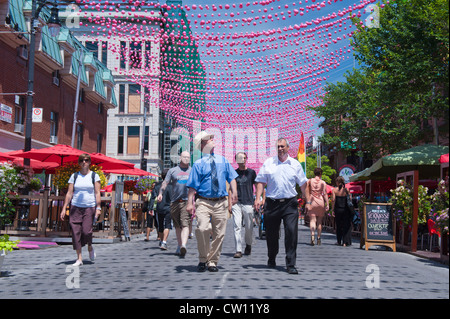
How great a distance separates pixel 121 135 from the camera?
2277 inches

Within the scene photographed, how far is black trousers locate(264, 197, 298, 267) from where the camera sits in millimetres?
7691

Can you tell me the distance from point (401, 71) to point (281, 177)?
11.3 meters

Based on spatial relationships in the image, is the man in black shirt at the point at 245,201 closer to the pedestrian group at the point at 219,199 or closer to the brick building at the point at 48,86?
the pedestrian group at the point at 219,199

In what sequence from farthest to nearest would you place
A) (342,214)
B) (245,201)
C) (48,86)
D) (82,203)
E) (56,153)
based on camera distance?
(48,86) < (56,153) < (342,214) < (245,201) < (82,203)

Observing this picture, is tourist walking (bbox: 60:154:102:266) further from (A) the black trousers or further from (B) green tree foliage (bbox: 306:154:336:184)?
(B) green tree foliage (bbox: 306:154:336:184)

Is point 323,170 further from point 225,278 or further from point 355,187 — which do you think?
point 225,278

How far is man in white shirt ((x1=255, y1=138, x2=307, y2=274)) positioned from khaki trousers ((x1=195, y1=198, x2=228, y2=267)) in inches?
22.6

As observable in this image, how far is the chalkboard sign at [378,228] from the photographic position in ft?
43.3

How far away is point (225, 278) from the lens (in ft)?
23.5

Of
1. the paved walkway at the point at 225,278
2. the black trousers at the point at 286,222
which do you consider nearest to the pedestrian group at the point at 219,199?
the black trousers at the point at 286,222

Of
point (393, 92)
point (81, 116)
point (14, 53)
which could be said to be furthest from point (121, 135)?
point (393, 92)

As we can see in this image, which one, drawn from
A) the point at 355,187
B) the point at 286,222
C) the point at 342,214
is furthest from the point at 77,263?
the point at 355,187

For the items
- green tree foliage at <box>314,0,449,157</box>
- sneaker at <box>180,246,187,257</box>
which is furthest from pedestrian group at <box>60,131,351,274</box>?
green tree foliage at <box>314,0,449,157</box>

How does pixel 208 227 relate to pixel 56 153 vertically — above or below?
below
